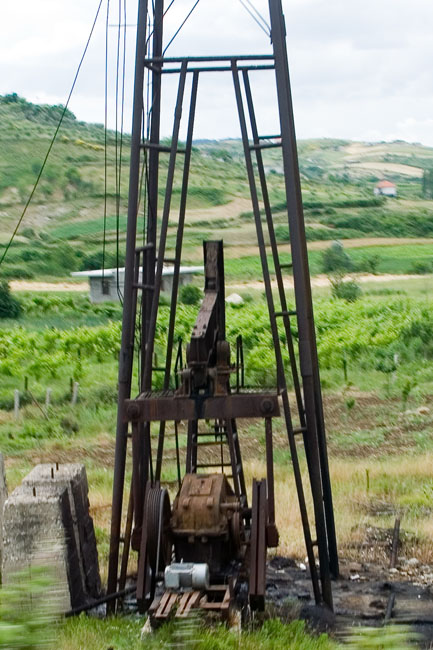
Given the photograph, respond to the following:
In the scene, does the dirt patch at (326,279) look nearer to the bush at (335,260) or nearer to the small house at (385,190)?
the bush at (335,260)

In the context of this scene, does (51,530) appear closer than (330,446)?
Yes

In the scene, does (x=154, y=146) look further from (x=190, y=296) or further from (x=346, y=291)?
(x=346, y=291)

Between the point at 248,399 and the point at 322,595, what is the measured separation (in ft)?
6.92

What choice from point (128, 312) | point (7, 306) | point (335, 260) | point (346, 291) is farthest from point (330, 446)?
point (335, 260)

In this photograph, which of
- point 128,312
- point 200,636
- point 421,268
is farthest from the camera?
point 421,268

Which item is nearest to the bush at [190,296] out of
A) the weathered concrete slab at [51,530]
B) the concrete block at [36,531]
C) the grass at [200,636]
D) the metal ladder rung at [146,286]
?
the metal ladder rung at [146,286]

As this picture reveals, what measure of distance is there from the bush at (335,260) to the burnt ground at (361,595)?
41.8 m

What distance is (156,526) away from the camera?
7.86 meters

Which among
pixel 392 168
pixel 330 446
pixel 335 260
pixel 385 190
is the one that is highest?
pixel 392 168

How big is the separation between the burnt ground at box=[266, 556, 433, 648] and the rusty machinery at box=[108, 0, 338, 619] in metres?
0.26

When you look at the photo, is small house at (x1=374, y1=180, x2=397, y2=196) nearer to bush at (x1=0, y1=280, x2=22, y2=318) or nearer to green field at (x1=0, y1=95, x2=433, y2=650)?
green field at (x1=0, y1=95, x2=433, y2=650)

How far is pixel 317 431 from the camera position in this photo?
1009 cm

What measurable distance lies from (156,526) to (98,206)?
227 feet

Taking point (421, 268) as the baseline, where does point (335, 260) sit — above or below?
above
